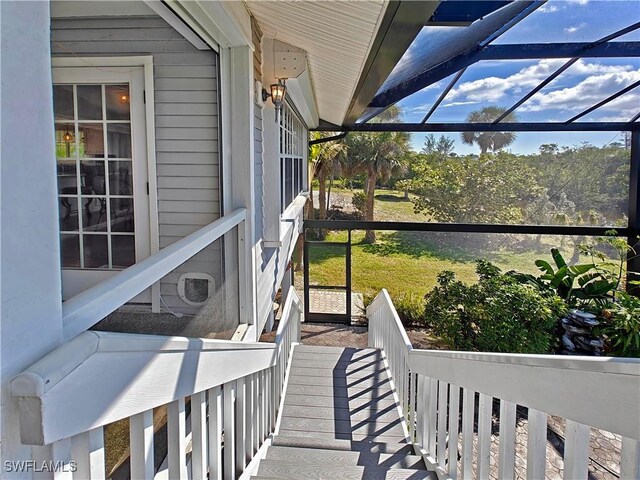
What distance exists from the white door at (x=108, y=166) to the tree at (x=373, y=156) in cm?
900

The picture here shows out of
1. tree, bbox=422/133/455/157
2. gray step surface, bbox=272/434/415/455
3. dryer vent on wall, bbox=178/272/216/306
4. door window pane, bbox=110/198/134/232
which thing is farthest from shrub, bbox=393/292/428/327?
dryer vent on wall, bbox=178/272/216/306

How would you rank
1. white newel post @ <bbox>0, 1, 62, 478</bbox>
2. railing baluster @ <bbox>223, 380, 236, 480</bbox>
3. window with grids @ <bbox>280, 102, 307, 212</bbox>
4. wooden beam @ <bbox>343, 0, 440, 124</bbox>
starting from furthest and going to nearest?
window with grids @ <bbox>280, 102, 307, 212</bbox> < wooden beam @ <bbox>343, 0, 440, 124</bbox> < railing baluster @ <bbox>223, 380, 236, 480</bbox> < white newel post @ <bbox>0, 1, 62, 478</bbox>

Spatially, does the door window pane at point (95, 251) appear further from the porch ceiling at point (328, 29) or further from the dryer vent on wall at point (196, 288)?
the porch ceiling at point (328, 29)

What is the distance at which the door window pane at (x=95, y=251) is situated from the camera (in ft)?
7.72

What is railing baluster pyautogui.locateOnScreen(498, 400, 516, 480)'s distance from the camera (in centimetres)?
132

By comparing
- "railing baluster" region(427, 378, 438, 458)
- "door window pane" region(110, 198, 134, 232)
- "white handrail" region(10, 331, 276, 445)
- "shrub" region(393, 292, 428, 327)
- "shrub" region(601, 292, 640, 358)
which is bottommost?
"shrub" region(393, 292, 428, 327)

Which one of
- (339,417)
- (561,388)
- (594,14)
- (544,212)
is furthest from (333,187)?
(561,388)

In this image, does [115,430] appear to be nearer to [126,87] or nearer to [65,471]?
[65,471]

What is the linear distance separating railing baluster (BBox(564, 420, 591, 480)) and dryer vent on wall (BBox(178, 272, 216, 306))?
1645 mm

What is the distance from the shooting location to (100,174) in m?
2.70

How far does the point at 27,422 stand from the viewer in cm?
62

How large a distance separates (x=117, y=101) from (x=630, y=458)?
3157 mm

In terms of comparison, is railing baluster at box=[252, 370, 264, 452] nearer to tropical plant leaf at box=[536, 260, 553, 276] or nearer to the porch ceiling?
the porch ceiling

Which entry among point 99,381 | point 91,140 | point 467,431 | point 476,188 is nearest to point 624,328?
point 476,188
